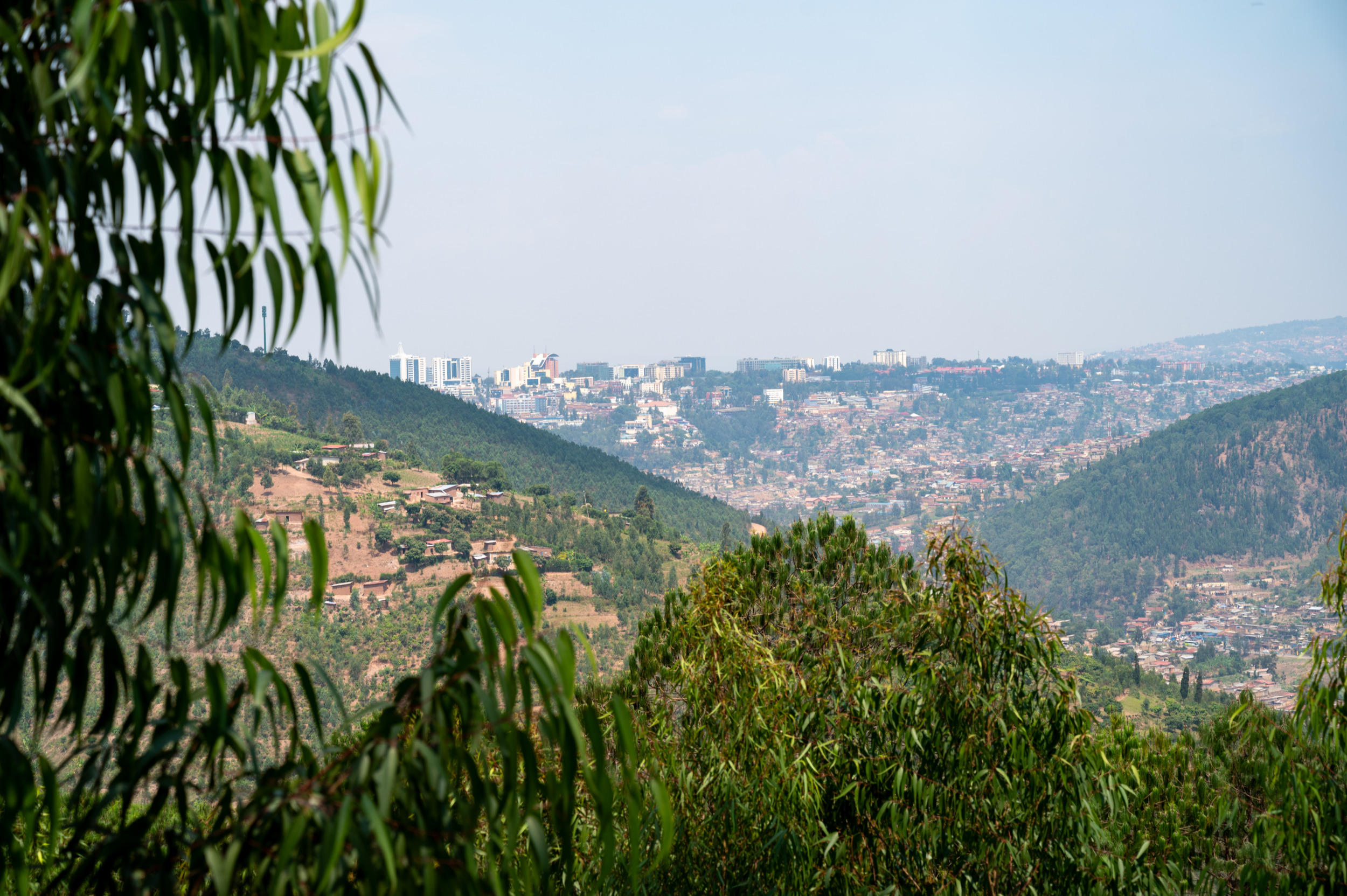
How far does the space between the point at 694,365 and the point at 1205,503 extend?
11511 cm

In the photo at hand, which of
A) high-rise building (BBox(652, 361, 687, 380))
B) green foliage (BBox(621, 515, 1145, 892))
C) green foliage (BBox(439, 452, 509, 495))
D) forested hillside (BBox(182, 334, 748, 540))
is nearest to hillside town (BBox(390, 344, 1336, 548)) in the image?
high-rise building (BBox(652, 361, 687, 380))

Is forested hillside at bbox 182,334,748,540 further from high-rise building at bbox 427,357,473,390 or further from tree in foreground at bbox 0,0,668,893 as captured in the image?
high-rise building at bbox 427,357,473,390

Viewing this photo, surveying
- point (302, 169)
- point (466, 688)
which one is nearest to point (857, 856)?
point (466, 688)

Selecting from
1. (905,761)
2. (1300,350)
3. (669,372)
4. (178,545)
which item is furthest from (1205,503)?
(1300,350)

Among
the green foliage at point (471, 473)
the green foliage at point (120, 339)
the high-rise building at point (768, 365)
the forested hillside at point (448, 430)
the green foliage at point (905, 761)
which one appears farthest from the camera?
the high-rise building at point (768, 365)

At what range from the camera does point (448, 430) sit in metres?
57.9

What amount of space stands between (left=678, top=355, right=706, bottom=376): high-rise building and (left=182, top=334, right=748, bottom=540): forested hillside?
110m

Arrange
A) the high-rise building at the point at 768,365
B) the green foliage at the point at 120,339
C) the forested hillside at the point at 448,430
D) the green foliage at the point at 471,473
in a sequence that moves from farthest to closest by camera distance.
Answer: the high-rise building at the point at 768,365
the forested hillside at the point at 448,430
the green foliage at the point at 471,473
the green foliage at the point at 120,339

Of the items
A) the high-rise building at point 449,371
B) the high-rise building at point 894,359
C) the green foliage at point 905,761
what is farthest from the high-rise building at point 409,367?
the green foliage at point 905,761

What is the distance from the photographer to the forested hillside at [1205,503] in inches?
2958

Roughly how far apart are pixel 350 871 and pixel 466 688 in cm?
28

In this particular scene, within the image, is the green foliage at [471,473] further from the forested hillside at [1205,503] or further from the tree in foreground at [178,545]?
the forested hillside at [1205,503]

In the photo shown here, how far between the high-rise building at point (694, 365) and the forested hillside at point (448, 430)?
359 feet

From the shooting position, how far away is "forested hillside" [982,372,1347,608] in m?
75.1
